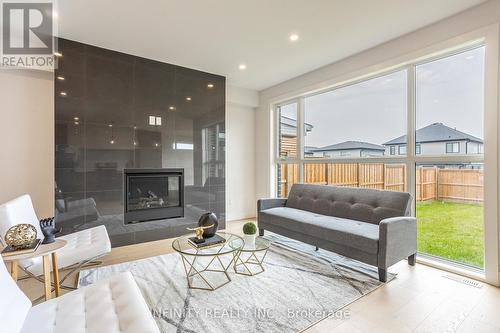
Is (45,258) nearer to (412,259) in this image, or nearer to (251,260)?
(251,260)

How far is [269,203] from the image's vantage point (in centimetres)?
402

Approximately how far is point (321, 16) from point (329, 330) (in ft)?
9.78

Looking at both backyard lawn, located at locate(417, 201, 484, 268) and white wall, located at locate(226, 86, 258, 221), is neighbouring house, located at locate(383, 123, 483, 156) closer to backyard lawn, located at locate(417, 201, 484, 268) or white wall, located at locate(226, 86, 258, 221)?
backyard lawn, located at locate(417, 201, 484, 268)

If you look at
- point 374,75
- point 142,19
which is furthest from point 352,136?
point 142,19

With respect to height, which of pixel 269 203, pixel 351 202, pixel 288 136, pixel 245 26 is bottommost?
pixel 269 203

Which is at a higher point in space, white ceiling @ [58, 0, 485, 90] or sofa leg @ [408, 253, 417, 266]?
white ceiling @ [58, 0, 485, 90]

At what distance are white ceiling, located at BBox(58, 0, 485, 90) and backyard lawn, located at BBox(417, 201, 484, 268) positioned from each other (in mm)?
2182

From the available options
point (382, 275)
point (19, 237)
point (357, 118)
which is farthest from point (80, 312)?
point (357, 118)

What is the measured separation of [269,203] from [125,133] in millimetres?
2446

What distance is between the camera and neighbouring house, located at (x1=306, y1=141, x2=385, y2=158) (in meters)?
3.57

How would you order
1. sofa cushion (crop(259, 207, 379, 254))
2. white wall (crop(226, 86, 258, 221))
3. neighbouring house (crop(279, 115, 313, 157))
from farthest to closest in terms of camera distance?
white wall (crop(226, 86, 258, 221))
neighbouring house (crop(279, 115, 313, 157))
sofa cushion (crop(259, 207, 379, 254))

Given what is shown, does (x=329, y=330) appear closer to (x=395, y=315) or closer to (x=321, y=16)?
(x=395, y=315)

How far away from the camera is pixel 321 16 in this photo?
268cm

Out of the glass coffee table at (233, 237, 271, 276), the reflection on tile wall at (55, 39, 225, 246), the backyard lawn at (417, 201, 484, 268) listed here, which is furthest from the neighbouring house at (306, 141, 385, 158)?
the glass coffee table at (233, 237, 271, 276)
